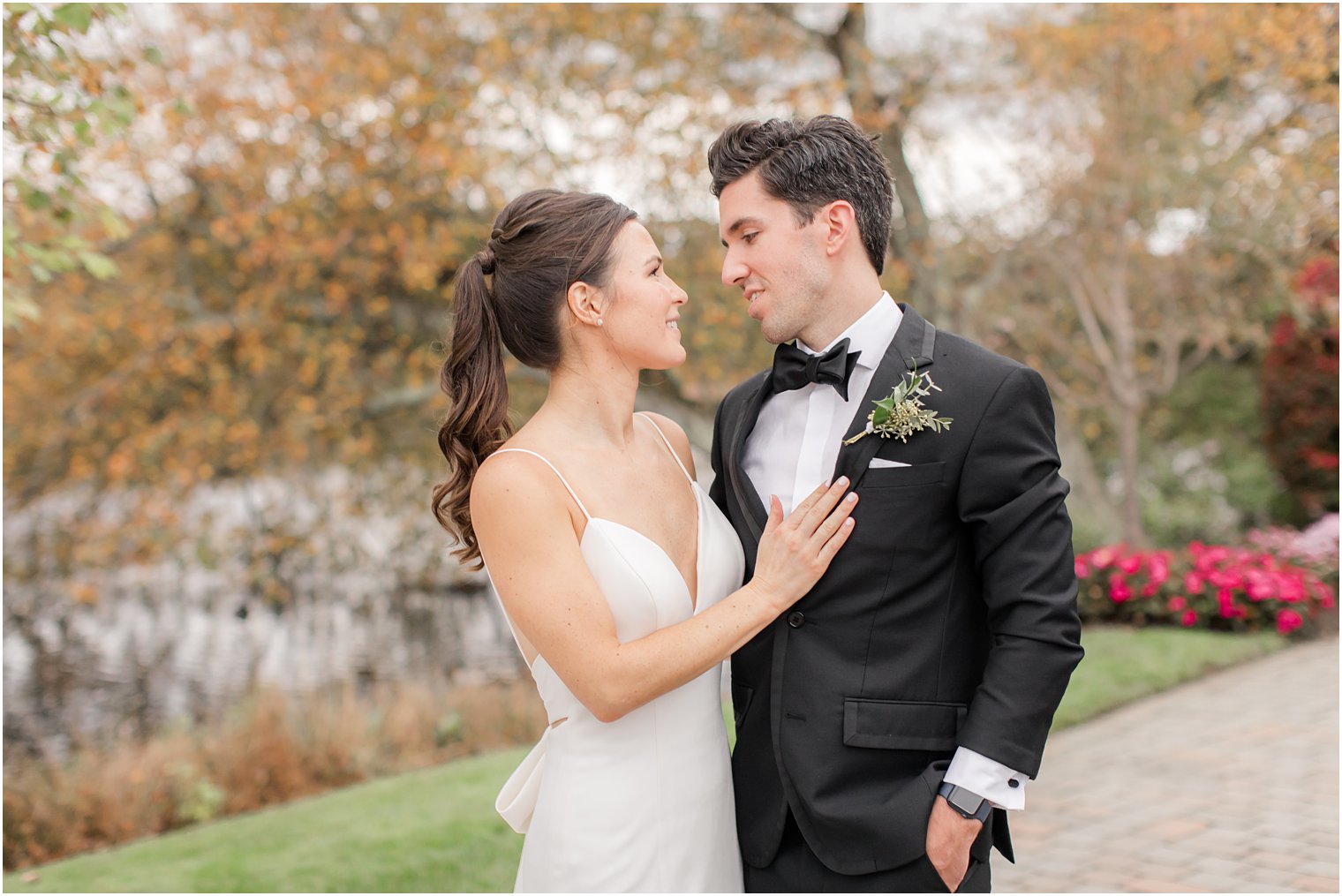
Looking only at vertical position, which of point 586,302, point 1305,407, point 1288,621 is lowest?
point 1288,621

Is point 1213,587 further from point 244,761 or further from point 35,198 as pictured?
point 35,198

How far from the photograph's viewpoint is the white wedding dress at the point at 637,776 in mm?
2432

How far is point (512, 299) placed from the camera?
2.60 metres

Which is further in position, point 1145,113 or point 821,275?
point 1145,113

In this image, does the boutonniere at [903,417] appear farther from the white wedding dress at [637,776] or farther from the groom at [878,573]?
the white wedding dress at [637,776]

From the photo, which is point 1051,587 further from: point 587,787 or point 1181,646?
point 1181,646

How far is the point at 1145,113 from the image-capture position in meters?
10.4

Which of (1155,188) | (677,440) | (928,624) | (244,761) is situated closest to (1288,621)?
(1155,188)

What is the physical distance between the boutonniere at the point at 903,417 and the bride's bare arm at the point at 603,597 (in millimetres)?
133

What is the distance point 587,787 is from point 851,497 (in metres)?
0.84

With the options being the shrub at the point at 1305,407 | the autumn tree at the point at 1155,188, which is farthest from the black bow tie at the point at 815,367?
the shrub at the point at 1305,407

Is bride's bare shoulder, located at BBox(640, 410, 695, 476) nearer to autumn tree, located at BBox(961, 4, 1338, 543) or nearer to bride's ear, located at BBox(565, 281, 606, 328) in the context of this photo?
bride's ear, located at BBox(565, 281, 606, 328)

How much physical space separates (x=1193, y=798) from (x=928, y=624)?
4149 mm

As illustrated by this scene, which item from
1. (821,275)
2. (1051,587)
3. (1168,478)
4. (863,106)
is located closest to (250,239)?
(863,106)
